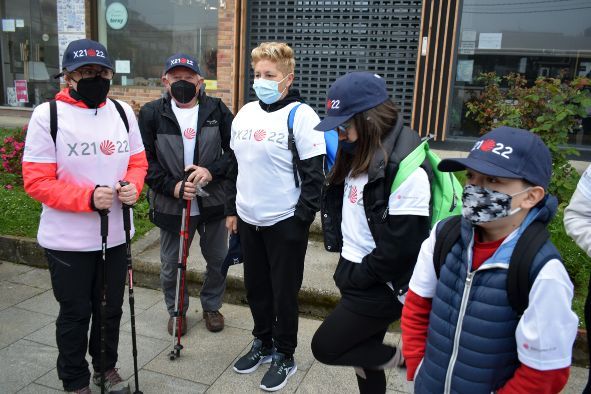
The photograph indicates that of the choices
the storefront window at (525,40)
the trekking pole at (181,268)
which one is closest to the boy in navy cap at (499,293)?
the trekking pole at (181,268)

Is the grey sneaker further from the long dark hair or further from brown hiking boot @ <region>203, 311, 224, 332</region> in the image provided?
the long dark hair

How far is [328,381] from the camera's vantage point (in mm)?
3334

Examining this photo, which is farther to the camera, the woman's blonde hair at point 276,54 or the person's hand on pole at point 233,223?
the person's hand on pole at point 233,223

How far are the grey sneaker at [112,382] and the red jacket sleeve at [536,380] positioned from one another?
2.28 meters

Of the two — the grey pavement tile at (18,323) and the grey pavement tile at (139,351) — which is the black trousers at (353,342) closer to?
the grey pavement tile at (139,351)

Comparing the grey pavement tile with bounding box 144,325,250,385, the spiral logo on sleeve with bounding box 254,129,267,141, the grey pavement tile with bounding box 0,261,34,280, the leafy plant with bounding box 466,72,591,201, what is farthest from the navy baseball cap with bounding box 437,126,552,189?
the grey pavement tile with bounding box 0,261,34,280

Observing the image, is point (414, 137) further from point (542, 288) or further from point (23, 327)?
point (23, 327)

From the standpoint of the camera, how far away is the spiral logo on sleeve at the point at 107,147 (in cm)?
Result: 278

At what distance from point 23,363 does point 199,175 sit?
1755 mm

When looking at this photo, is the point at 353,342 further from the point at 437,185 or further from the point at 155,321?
the point at 155,321

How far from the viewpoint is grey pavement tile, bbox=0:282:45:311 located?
4367 millimetres

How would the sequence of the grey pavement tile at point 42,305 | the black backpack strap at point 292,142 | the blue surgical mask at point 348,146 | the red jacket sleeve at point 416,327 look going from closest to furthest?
1. the red jacket sleeve at point 416,327
2. the blue surgical mask at point 348,146
3. the black backpack strap at point 292,142
4. the grey pavement tile at point 42,305

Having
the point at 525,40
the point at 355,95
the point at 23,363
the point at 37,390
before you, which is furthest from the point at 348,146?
the point at 525,40

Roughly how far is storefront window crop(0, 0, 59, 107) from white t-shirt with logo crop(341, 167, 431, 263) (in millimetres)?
9594
